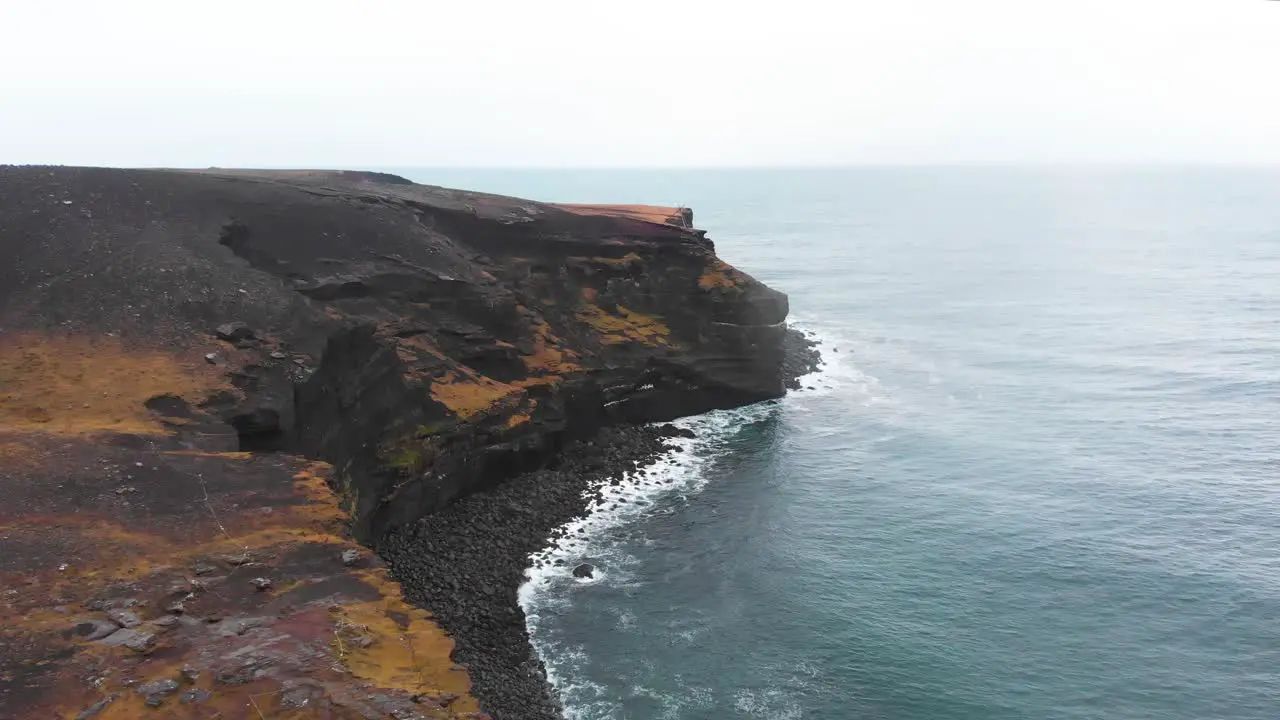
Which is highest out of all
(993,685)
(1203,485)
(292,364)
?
(292,364)

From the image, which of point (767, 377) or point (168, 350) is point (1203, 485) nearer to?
point (767, 377)

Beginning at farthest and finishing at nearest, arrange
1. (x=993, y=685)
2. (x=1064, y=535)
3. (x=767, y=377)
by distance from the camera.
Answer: (x=767, y=377) < (x=1064, y=535) < (x=993, y=685)

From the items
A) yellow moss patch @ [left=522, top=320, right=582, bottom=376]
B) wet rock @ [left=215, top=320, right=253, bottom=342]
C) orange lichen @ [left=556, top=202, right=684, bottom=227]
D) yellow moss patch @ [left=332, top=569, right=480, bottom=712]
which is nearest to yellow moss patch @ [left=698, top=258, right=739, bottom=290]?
orange lichen @ [left=556, top=202, right=684, bottom=227]

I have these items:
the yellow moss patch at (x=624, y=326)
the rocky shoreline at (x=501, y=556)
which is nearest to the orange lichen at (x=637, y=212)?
the yellow moss patch at (x=624, y=326)

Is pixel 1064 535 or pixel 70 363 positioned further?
pixel 1064 535

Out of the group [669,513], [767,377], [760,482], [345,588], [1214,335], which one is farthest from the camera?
[1214,335]

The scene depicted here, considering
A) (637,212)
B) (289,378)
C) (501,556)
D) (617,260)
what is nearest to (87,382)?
(289,378)

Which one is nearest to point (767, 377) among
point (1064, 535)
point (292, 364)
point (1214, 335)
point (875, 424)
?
point (875, 424)
